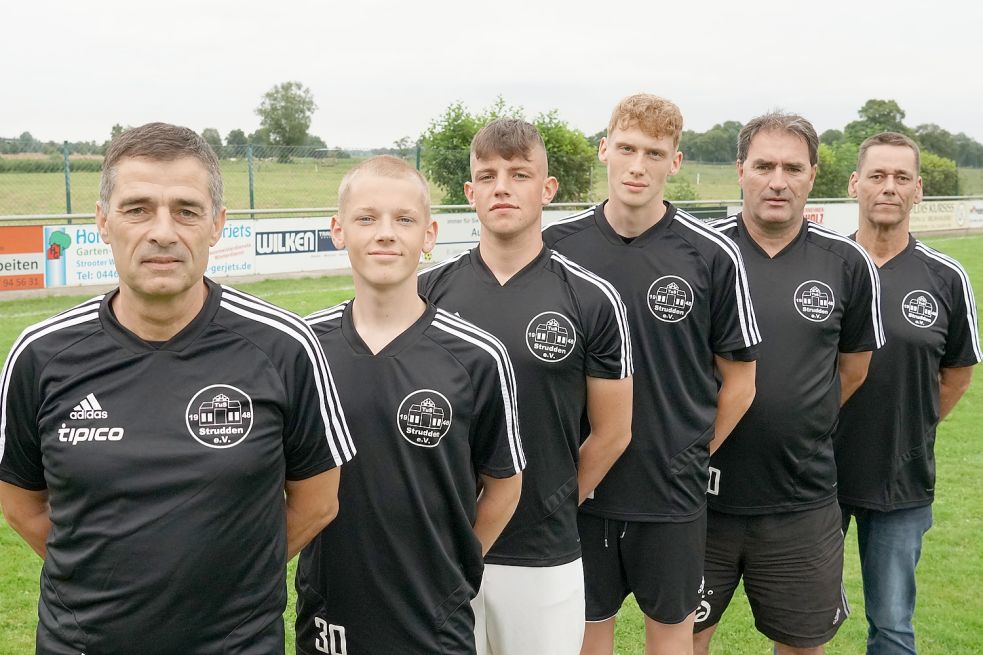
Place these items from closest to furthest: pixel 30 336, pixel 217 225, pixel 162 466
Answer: pixel 162 466 → pixel 30 336 → pixel 217 225

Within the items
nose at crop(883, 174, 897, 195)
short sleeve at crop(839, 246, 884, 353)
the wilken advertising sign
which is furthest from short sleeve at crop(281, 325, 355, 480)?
the wilken advertising sign

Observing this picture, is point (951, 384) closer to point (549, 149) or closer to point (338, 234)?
point (338, 234)


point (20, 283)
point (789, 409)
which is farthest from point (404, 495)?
point (20, 283)

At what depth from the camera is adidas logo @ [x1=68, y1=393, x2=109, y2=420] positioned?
2316mm

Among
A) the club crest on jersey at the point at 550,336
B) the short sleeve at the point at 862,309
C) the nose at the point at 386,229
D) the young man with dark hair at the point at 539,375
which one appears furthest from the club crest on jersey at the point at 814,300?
the nose at the point at 386,229

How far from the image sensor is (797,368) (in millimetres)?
3809

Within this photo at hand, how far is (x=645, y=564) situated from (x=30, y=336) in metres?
2.38

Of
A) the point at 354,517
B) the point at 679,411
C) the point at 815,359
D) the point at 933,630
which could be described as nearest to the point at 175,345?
the point at 354,517

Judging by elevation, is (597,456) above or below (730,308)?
below

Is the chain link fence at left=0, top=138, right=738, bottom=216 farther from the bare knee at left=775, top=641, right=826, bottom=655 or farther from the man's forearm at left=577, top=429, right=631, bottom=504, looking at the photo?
the bare knee at left=775, top=641, right=826, bottom=655

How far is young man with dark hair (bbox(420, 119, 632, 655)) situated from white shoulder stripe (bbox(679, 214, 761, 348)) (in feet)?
1.80

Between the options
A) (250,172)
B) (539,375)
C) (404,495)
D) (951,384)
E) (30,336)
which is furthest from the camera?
Result: (250,172)

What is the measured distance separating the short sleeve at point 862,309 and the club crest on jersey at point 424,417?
202cm

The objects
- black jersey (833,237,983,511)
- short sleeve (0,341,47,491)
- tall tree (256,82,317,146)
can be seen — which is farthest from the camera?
tall tree (256,82,317,146)
